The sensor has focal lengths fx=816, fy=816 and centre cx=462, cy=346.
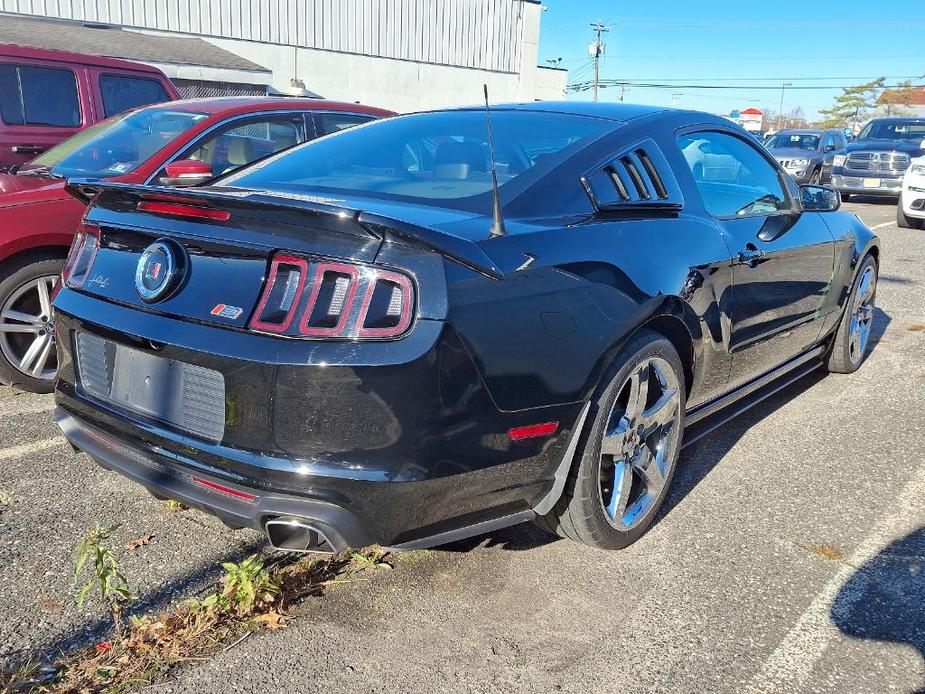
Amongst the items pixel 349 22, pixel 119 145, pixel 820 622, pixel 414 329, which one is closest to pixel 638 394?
pixel 820 622

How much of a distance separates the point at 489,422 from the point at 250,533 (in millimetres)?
1221

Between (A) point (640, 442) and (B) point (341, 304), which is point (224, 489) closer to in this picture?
(B) point (341, 304)

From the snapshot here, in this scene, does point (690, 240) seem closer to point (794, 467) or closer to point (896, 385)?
point (794, 467)

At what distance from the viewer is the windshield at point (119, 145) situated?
491 centimetres

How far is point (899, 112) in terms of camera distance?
8338 cm

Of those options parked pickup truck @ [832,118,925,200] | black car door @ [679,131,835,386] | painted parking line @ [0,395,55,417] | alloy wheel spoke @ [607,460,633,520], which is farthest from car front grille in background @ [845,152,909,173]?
painted parking line @ [0,395,55,417]

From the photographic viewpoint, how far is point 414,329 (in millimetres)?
2072

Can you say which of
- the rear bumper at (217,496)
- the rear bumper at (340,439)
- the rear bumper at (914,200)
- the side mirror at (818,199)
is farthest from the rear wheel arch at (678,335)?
A: the rear bumper at (914,200)

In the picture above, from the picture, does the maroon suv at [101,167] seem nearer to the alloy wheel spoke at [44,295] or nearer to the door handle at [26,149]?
the alloy wheel spoke at [44,295]

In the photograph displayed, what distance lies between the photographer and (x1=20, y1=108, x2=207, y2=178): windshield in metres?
4.91

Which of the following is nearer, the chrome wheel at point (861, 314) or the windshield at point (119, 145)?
the windshield at point (119, 145)

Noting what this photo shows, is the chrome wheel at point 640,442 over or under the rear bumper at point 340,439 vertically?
under

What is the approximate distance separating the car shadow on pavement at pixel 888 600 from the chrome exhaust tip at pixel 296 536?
1.63 metres

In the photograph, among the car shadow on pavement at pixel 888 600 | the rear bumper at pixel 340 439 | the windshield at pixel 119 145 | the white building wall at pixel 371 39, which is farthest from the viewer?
the white building wall at pixel 371 39
